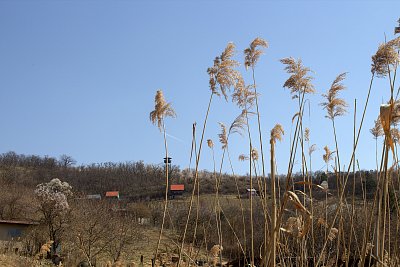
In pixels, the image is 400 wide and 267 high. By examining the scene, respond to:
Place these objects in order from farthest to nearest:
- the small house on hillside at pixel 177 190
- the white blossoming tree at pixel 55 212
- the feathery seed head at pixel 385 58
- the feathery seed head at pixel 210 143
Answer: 1. the small house on hillside at pixel 177 190
2. the white blossoming tree at pixel 55 212
3. the feathery seed head at pixel 210 143
4. the feathery seed head at pixel 385 58

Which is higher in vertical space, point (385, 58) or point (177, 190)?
point (385, 58)

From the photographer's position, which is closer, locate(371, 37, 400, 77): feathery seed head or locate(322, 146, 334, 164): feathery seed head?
locate(371, 37, 400, 77): feathery seed head

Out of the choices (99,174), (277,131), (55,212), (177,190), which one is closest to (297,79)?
(277,131)

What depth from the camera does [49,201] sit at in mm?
22719

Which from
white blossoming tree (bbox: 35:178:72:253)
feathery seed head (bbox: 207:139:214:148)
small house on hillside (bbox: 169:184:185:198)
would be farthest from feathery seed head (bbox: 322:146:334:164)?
small house on hillside (bbox: 169:184:185:198)

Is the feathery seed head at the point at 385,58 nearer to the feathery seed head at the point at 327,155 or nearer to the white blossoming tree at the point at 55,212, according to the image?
the feathery seed head at the point at 327,155

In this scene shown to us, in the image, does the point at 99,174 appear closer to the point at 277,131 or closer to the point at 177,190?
the point at 177,190

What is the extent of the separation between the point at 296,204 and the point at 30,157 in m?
87.7

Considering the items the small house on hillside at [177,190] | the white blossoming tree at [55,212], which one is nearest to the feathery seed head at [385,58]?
the white blossoming tree at [55,212]

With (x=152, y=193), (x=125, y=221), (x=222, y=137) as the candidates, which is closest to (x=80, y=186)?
(x=152, y=193)

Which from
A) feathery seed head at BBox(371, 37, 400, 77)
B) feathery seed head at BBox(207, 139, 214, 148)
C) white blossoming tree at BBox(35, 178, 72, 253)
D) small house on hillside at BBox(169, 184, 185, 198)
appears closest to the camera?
feathery seed head at BBox(371, 37, 400, 77)

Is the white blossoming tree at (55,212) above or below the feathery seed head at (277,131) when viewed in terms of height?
below

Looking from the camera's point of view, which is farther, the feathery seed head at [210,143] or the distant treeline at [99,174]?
the distant treeline at [99,174]

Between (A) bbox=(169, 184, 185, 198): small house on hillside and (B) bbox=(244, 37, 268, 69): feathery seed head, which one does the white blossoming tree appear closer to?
(B) bbox=(244, 37, 268, 69): feathery seed head
